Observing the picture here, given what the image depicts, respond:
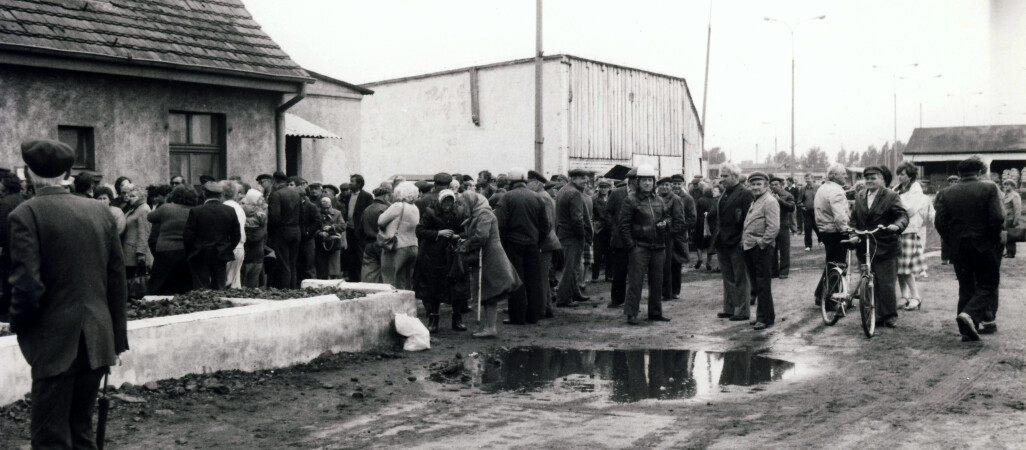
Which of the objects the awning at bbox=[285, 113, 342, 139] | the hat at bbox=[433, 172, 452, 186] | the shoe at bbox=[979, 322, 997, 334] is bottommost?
the shoe at bbox=[979, 322, 997, 334]

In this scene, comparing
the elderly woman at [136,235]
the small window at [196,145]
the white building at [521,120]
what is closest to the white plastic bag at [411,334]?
the elderly woman at [136,235]

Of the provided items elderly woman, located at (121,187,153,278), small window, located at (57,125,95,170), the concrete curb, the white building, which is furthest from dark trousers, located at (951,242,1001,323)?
the white building

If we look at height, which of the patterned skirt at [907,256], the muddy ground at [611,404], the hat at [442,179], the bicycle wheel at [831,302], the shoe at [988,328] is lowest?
the muddy ground at [611,404]

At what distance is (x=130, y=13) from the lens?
14.8 m

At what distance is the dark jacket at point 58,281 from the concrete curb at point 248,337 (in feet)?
6.84

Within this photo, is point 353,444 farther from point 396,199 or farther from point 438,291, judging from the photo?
point 396,199

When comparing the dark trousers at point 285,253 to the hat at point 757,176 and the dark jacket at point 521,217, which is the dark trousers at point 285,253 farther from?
the hat at point 757,176

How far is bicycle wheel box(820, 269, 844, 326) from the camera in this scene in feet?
36.4

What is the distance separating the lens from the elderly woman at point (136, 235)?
1125cm

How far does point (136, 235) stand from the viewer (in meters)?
11.3

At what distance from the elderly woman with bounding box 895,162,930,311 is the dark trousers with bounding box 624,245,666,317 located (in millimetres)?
3166

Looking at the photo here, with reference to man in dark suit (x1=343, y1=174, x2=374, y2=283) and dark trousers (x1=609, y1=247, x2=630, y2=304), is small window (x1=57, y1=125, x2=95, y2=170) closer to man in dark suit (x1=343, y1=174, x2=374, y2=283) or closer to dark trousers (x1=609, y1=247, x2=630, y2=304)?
man in dark suit (x1=343, y1=174, x2=374, y2=283)

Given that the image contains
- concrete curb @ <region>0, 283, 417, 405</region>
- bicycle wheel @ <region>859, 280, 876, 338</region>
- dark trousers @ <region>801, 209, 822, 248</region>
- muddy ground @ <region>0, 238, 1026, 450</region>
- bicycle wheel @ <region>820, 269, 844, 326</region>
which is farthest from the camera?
dark trousers @ <region>801, 209, 822, 248</region>

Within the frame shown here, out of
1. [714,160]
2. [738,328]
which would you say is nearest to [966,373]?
[738,328]
